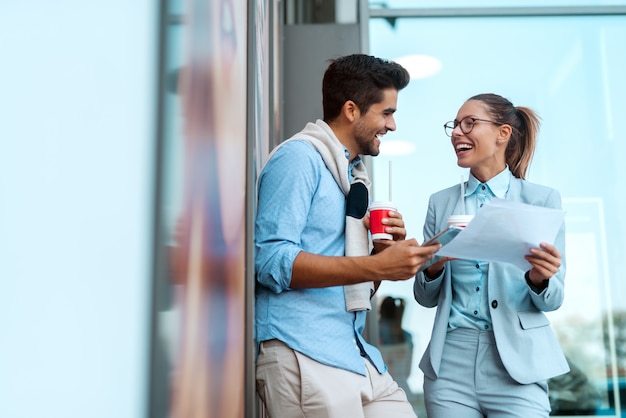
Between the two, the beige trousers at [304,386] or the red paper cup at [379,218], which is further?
the red paper cup at [379,218]

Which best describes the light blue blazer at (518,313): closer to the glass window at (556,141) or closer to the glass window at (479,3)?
the glass window at (556,141)

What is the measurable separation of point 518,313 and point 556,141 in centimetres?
235

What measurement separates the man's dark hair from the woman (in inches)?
14.3

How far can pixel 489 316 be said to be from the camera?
1933 mm

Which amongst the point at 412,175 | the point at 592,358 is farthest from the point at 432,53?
the point at 592,358

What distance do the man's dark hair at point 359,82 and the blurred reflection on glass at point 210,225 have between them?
0.48m

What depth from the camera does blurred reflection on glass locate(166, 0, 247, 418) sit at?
2.67 feet

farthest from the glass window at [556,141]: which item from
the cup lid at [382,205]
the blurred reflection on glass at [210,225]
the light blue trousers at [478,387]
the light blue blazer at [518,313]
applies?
the blurred reflection on glass at [210,225]

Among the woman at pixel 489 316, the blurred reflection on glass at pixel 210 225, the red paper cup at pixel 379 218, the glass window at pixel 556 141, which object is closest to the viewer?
the blurred reflection on glass at pixel 210 225

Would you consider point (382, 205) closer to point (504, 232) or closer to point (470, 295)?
point (504, 232)

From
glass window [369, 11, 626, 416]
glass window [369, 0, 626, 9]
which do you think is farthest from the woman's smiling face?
glass window [369, 0, 626, 9]

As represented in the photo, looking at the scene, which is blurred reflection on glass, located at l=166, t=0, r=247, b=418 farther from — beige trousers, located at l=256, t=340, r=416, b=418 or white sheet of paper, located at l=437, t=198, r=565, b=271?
white sheet of paper, located at l=437, t=198, r=565, b=271

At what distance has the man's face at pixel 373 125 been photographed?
6.28 ft

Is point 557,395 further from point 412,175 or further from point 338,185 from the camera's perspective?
point 338,185
